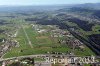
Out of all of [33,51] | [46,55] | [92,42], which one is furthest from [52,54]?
[92,42]

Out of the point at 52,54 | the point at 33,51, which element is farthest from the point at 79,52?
the point at 33,51

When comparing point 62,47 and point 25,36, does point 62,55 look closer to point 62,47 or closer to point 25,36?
point 62,47

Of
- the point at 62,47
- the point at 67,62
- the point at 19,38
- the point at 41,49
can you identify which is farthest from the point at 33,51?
the point at 19,38

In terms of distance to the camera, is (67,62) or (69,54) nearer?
(67,62)

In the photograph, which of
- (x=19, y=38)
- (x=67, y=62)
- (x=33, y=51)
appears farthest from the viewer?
(x=19, y=38)

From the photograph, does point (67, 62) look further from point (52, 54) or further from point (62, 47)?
point (62, 47)

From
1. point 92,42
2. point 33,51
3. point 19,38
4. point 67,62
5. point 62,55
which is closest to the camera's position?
point 67,62

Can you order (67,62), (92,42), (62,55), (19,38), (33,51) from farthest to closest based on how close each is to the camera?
(19,38) < (92,42) < (33,51) < (62,55) < (67,62)

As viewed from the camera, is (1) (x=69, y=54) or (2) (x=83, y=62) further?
(1) (x=69, y=54)
